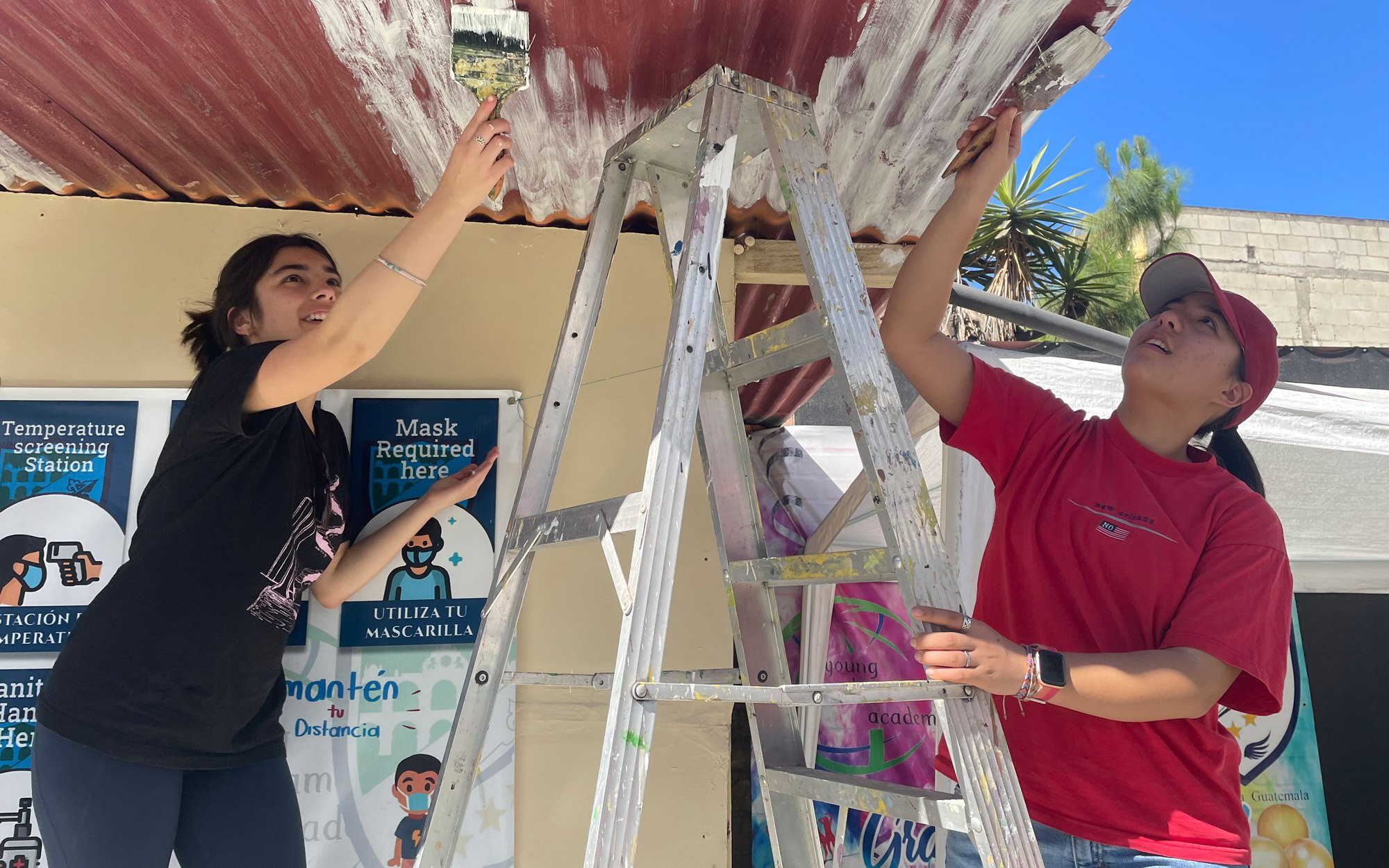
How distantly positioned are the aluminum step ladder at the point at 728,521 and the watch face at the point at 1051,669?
0.10 meters

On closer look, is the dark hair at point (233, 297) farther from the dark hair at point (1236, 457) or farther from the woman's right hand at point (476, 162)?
the dark hair at point (1236, 457)

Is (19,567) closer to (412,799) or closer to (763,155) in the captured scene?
(412,799)

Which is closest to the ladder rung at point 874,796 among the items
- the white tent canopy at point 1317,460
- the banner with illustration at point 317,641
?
the banner with illustration at point 317,641

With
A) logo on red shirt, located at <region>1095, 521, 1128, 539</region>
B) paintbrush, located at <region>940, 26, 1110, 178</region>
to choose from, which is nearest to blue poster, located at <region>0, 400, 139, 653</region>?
paintbrush, located at <region>940, 26, 1110, 178</region>

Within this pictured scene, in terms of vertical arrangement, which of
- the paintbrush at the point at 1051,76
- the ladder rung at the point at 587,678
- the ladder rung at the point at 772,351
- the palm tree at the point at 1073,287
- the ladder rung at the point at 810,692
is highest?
the palm tree at the point at 1073,287

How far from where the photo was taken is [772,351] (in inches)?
58.6

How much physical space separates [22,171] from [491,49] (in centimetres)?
157

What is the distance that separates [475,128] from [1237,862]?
5.62 ft

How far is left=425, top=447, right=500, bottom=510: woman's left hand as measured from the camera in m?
2.12

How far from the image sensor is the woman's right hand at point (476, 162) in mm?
1413

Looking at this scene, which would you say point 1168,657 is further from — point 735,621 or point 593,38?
point 593,38

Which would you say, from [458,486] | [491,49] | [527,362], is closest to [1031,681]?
[491,49]

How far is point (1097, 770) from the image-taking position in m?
1.37

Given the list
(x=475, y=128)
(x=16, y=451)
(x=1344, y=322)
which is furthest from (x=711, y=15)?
(x=1344, y=322)
